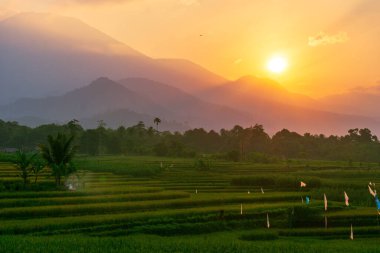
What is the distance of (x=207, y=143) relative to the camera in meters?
142

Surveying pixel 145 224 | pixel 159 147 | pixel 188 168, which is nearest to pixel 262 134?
pixel 159 147

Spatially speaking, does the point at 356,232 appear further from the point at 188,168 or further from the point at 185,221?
the point at 188,168

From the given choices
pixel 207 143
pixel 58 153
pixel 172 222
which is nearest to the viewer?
pixel 172 222

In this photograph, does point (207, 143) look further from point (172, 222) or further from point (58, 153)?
point (172, 222)

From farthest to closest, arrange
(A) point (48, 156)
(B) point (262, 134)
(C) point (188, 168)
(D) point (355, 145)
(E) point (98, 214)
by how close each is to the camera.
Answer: (B) point (262, 134) < (D) point (355, 145) < (C) point (188, 168) < (A) point (48, 156) < (E) point (98, 214)

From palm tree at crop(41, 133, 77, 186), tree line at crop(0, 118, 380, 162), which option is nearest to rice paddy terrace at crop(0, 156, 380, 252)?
palm tree at crop(41, 133, 77, 186)

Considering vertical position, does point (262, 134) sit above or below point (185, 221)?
above

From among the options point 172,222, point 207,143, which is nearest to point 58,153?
point 172,222

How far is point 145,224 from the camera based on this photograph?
25.3 meters

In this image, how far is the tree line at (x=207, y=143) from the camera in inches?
3900

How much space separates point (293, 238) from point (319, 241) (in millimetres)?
1540

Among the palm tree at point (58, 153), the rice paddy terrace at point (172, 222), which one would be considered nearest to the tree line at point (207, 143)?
the palm tree at point (58, 153)

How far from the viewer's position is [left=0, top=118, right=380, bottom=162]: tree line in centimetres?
9906

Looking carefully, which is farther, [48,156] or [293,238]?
[48,156]
